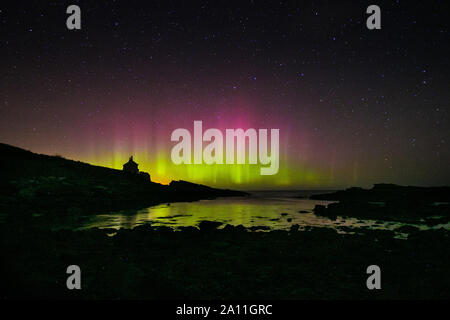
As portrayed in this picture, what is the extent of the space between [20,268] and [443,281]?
1539cm

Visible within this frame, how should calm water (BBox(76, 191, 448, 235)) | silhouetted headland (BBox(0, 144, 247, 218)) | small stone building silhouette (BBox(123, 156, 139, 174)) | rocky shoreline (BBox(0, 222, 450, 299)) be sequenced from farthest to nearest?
small stone building silhouette (BBox(123, 156, 139, 174)) < silhouetted headland (BBox(0, 144, 247, 218)) < calm water (BBox(76, 191, 448, 235)) < rocky shoreline (BBox(0, 222, 450, 299))

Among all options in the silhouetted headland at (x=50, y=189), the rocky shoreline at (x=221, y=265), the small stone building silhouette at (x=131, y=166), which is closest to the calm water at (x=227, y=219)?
the rocky shoreline at (x=221, y=265)

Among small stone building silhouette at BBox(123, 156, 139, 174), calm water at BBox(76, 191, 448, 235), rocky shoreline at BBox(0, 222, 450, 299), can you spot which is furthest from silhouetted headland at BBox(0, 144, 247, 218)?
small stone building silhouette at BBox(123, 156, 139, 174)

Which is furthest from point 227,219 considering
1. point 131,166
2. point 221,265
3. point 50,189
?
point 131,166

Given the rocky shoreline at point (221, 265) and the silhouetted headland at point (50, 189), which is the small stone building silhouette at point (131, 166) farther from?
the rocky shoreline at point (221, 265)

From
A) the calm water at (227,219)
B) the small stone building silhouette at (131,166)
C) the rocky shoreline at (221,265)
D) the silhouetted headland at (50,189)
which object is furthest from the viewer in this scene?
the small stone building silhouette at (131,166)

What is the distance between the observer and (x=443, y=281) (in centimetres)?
934

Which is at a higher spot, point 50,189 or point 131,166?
point 131,166

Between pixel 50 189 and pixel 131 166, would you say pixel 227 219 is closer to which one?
pixel 50 189

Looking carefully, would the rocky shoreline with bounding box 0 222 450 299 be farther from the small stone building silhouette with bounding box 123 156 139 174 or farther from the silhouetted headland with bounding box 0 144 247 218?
the small stone building silhouette with bounding box 123 156 139 174

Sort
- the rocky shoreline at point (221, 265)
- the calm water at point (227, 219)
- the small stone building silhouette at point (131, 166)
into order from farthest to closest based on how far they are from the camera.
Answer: the small stone building silhouette at point (131, 166), the calm water at point (227, 219), the rocky shoreline at point (221, 265)

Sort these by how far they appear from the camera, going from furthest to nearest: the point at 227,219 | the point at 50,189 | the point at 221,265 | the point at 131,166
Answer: the point at 131,166 → the point at 50,189 → the point at 227,219 → the point at 221,265

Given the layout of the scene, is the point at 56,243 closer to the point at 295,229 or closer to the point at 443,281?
the point at 295,229

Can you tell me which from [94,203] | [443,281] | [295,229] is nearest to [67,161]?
[94,203]
